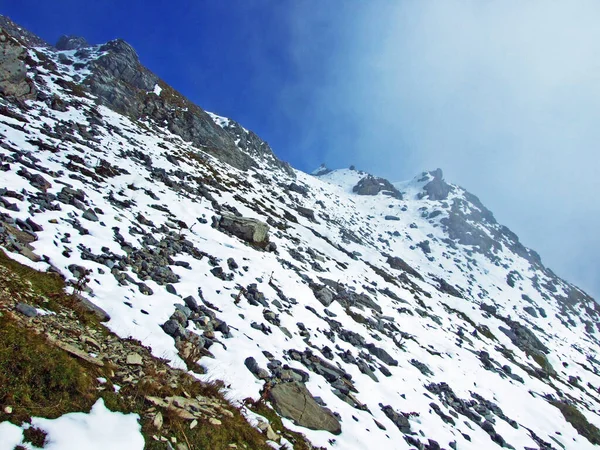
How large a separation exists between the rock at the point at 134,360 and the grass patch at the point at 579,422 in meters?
34.5

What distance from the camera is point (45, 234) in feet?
39.3

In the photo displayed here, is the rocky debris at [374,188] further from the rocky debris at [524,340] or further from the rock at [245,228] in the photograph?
the rock at [245,228]

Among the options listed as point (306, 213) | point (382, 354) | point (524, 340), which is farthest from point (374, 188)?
point (382, 354)

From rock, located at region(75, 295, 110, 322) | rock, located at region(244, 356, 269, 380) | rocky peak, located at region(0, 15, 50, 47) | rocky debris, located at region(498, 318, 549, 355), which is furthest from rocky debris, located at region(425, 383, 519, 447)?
rocky peak, located at region(0, 15, 50, 47)

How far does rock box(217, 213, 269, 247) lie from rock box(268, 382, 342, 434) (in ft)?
55.1

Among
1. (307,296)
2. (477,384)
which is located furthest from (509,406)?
(307,296)

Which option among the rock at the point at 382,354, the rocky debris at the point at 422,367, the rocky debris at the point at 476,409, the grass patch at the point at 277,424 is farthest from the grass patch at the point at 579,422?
the grass patch at the point at 277,424

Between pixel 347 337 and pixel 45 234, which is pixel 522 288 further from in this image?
pixel 45 234

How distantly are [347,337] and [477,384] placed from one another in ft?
41.8

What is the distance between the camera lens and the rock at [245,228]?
2698 centimetres

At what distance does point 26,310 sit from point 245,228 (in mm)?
20429

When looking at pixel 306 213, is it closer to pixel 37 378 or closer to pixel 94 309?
pixel 94 309

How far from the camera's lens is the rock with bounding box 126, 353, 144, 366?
7295 millimetres

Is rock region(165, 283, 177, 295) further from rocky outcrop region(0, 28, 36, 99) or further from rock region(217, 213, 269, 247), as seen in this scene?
rocky outcrop region(0, 28, 36, 99)
